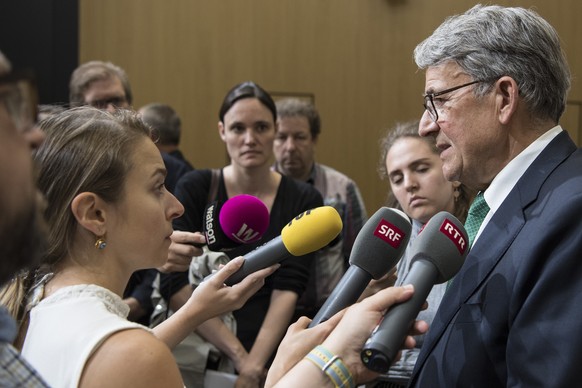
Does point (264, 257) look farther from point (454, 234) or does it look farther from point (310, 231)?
point (454, 234)

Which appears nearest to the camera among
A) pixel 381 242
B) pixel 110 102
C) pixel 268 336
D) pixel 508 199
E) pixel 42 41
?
pixel 381 242

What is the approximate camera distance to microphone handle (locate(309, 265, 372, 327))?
1.42m

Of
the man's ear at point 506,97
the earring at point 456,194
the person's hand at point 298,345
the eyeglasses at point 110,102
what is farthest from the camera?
the eyeglasses at point 110,102

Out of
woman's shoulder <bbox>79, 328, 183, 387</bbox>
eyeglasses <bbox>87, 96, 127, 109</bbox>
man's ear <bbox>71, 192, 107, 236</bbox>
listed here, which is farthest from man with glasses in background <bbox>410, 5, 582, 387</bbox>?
eyeglasses <bbox>87, 96, 127, 109</bbox>

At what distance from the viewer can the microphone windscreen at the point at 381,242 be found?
1.45 meters

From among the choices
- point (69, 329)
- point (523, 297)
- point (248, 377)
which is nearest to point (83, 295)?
point (69, 329)

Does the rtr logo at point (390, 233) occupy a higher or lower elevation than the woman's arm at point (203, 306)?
higher

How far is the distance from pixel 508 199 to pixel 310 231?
466 mm

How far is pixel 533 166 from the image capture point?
166cm

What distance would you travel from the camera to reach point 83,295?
142cm

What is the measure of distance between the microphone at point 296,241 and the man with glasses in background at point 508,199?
12.5 inches

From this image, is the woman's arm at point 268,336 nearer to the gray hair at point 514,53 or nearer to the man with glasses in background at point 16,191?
the gray hair at point 514,53

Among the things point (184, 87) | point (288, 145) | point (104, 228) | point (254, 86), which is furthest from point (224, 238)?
Answer: point (184, 87)

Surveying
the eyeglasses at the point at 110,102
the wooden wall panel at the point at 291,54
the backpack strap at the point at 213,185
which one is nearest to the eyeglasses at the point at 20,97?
the backpack strap at the point at 213,185
